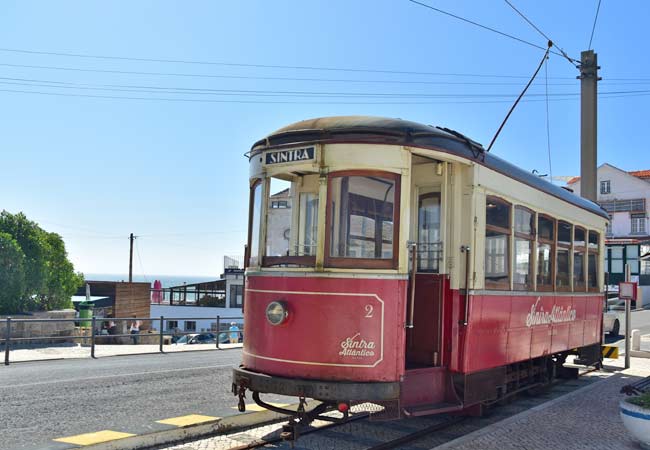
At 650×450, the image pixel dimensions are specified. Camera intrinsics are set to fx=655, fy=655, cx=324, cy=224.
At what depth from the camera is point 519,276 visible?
848 centimetres

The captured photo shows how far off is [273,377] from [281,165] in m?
2.14

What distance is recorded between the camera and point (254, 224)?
709cm

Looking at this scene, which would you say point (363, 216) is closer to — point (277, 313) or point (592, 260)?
point (277, 313)

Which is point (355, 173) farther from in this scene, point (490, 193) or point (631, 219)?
point (631, 219)

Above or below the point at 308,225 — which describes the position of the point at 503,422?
below

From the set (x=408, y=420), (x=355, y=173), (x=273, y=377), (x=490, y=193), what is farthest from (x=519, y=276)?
(x=273, y=377)

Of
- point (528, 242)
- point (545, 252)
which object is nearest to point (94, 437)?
point (528, 242)

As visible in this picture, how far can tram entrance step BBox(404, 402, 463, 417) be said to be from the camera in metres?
6.51

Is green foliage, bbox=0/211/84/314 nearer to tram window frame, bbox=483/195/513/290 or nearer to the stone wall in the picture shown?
the stone wall

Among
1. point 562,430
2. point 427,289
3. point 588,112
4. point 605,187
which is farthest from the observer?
point 605,187

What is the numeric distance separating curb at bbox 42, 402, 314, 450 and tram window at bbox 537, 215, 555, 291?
389 cm

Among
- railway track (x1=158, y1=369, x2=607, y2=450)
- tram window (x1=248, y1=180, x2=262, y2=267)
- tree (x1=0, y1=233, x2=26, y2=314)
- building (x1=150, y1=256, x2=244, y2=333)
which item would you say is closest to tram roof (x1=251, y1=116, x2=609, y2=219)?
tram window (x1=248, y1=180, x2=262, y2=267)

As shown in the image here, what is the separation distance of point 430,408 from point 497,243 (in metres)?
2.23

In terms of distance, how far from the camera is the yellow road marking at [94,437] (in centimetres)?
685
